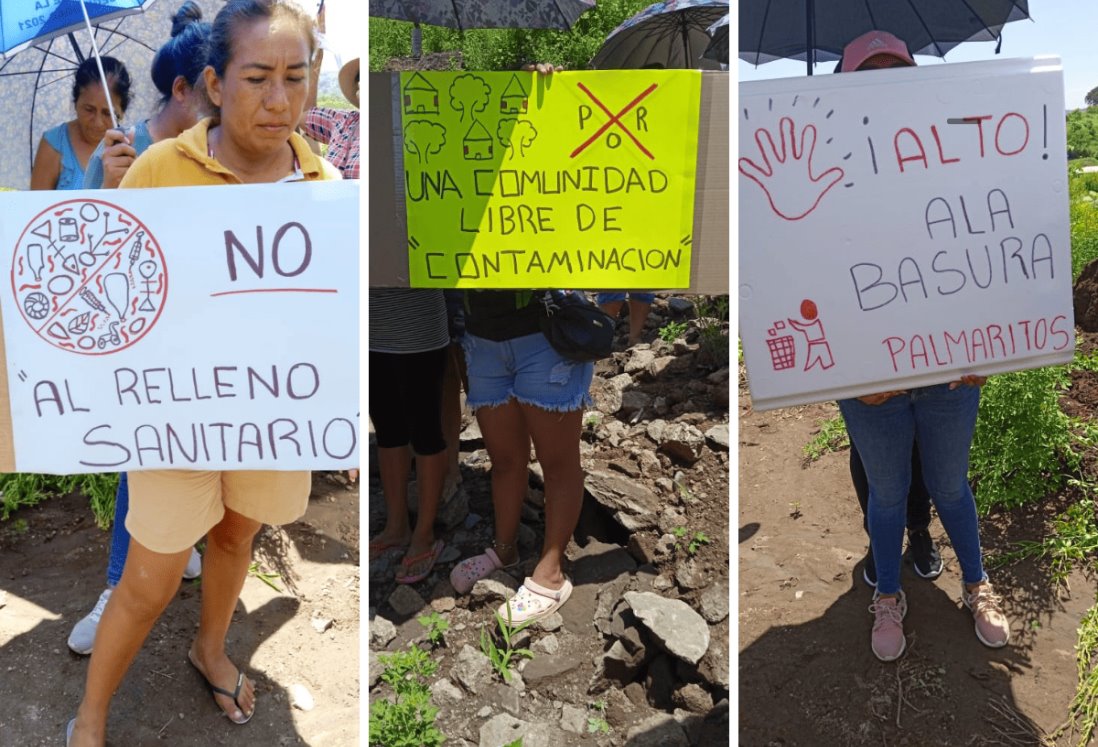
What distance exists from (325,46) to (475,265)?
611 millimetres

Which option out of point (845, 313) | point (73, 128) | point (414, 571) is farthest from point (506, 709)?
point (73, 128)

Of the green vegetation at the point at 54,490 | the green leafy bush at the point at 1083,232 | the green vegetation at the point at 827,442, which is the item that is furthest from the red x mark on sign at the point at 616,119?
the green leafy bush at the point at 1083,232

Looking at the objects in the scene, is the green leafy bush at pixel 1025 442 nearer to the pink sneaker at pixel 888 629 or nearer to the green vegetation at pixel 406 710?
the pink sneaker at pixel 888 629

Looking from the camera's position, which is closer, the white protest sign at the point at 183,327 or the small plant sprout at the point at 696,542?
the white protest sign at the point at 183,327

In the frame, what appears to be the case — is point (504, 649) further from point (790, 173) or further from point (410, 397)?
point (790, 173)

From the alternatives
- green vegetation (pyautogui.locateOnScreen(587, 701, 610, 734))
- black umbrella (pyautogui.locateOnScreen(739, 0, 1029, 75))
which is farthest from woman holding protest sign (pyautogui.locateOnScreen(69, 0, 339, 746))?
black umbrella (pyautogui.locateOnScreen(739, 0, 1029, 75))

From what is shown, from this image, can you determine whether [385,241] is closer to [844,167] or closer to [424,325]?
[424,325]

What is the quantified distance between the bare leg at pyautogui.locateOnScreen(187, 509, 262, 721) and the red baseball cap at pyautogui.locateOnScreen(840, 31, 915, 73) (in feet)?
6.12

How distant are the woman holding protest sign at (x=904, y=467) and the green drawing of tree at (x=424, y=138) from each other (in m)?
1.00

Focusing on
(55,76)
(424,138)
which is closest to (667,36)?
(55,76)

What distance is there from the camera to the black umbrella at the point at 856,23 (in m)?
3.60

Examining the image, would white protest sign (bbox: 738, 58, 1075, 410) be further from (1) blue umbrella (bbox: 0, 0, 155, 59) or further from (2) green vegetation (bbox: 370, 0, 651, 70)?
(2) green vegetation (bbox: 370, 0, 651, 70)

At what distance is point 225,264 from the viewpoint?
1.84m

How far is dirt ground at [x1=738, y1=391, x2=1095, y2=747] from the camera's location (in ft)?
8.57
